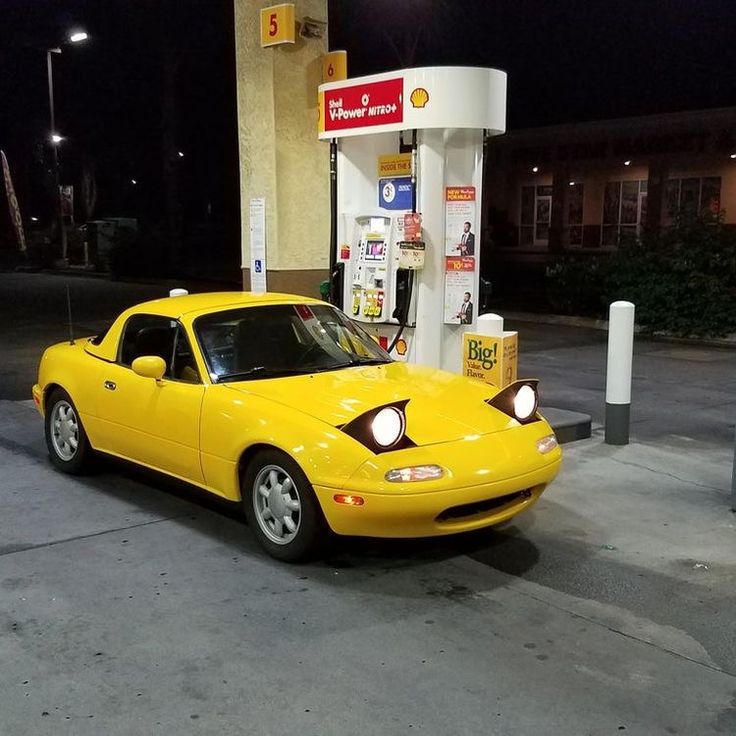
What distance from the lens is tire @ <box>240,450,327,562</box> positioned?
4.46 m

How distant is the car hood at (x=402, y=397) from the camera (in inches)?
182

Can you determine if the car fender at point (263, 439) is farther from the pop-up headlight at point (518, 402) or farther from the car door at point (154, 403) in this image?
the pop-up headlight at point (518, 402)

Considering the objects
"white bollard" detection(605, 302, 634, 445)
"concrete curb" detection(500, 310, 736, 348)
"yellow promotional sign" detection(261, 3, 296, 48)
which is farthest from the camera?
"concrete curb" detection(500, 310, 736, 348)

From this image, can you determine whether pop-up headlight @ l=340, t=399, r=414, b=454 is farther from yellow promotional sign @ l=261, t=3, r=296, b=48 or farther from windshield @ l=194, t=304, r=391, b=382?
yellow promotional sign @ l=261, t=3, r=296, b=48

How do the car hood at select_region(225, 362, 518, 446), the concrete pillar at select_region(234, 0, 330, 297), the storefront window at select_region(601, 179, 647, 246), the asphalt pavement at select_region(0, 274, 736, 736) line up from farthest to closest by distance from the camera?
the storefront window at select_region(601, 179, 647, 246) → the concrete pillar at select_region(234, 0, 330, 297) → the car hood at select_region(225, 362, 518, 446) → the asphalt pavement at select_region(0, 274, 736, 736)

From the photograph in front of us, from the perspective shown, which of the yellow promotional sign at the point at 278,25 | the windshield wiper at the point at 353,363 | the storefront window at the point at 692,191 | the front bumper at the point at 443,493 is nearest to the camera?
the front bumper at the point at 443,493

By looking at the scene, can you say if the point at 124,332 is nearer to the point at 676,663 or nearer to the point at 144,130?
the point at 676,663

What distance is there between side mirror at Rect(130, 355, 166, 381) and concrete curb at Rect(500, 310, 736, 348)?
Result: 10633 mm

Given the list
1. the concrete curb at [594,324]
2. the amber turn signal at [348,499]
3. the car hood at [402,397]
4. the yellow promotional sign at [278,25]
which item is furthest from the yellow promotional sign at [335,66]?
the concrete curb at [594,324]

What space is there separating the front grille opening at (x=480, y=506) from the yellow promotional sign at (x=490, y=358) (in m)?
2.08

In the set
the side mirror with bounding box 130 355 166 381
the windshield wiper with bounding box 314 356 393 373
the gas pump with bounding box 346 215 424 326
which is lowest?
the windshield wiper with bounding box 314 356 393 373

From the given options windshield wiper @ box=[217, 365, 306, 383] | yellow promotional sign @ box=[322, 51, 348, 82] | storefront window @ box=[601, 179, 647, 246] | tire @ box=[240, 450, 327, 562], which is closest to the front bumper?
tire @ box=[240, 450, 327, 562]

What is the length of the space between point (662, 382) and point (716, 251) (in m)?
4.92

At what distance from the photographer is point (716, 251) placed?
1414 centimetres
